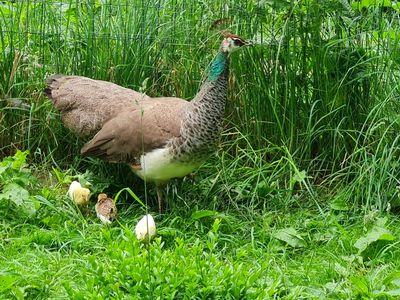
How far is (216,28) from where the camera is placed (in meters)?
5.00

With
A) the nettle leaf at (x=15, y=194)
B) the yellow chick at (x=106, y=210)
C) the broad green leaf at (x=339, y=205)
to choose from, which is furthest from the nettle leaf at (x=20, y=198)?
the broad green leaf at (x=339, y=205)

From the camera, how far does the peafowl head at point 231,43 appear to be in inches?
177

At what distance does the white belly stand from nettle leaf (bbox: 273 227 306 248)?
2.10 feet

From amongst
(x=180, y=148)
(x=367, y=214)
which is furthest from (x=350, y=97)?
(x=180, y=148)

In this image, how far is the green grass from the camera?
4.05 metres

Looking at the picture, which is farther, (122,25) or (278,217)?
(122,25)

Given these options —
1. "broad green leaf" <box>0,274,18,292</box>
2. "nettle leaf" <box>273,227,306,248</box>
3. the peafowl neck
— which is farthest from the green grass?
the peafowl neck

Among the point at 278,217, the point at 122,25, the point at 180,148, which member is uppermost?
the point at 122,25

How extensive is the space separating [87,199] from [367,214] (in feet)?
4.97

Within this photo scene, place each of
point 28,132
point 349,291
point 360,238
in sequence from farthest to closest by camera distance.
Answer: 1. point 28,132
2. point 360,238
3. point 349,291

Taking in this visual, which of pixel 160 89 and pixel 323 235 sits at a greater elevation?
pixel 160 89

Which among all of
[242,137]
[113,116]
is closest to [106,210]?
[113,116]

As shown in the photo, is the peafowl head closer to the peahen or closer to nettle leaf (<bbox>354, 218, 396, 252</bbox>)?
the peahen

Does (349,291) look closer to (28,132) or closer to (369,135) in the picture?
(369,135)
